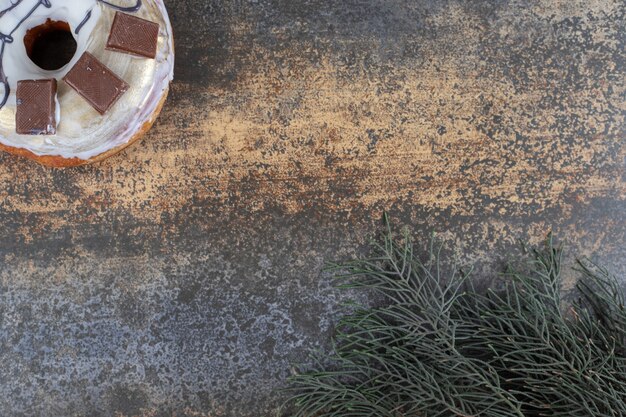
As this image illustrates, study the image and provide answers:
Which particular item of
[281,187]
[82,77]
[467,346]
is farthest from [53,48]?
[467,346]

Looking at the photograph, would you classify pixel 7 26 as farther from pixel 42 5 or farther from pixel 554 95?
pixel 554 95

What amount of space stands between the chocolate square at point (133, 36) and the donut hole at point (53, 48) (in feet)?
0.99

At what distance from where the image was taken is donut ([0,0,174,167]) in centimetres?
171

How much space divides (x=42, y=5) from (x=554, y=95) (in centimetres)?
179

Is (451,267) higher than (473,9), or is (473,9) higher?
(473,9)

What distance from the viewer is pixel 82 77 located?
1.71 meters

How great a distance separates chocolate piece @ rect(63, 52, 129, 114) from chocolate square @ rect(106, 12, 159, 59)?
7 centimetres

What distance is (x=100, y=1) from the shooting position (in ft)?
5.75

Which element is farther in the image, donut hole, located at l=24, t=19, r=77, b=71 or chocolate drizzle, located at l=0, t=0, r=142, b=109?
donut hole, located at l=24, t=19, r=77, b=71

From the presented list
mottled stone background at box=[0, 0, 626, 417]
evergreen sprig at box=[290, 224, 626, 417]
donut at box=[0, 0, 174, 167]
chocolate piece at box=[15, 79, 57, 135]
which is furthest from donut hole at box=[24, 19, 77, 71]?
evergreen sprig at box=[290, 224, 626, 417]

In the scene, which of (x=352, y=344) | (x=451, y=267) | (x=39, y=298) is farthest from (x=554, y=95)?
(x=39, y=298)

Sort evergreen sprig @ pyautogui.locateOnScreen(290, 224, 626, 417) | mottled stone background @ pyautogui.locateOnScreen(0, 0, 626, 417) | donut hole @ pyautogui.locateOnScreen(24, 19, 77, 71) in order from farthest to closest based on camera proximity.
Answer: mottled stone background @ pyautogui.locateOnScreen(0, 0, 626, 417) < donut hole @ pyautogui.locateOnScreen(24, 19, 77, 71) < evergreen sprig @ pyautogui.locateOnScreen(290, 224, 626, 417)

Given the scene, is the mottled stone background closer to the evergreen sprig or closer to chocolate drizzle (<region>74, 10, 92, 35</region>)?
the evergreen sprig

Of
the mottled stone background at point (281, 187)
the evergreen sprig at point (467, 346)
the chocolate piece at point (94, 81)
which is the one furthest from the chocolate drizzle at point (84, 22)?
the evergreen sprig at point (467, 346)
